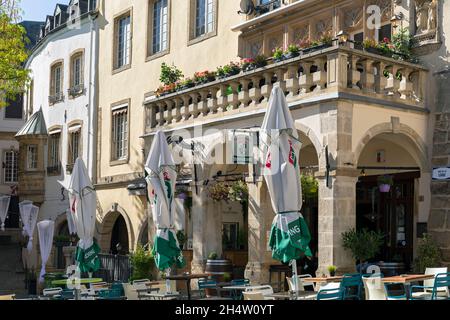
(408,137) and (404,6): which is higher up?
(404,6)

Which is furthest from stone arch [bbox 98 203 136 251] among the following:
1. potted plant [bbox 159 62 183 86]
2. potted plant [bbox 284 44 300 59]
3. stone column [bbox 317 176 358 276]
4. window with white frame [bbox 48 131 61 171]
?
stone column [bbox 317 176 358 276]

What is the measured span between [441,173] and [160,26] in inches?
493

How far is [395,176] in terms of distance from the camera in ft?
52.7

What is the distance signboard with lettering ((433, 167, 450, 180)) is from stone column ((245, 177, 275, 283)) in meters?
3.46

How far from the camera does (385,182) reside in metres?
15.7

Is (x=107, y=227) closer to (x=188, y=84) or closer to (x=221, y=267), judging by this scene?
(x=188, y=84)

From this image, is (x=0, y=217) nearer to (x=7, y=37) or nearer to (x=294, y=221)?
(x=7, y=37)

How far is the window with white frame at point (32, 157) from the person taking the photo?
1235 inches

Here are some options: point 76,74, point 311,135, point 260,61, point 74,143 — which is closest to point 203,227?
point 260,61

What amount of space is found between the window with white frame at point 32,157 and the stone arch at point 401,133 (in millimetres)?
20252

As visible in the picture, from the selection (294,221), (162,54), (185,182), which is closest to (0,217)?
(162,54)

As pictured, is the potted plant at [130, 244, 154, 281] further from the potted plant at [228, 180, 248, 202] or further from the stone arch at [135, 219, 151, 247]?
the stone arch at [135, 219, 151, 247]

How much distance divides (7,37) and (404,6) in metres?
10.9

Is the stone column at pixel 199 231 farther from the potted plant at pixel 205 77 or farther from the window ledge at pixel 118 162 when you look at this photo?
the window ledge at pixel 118 162
